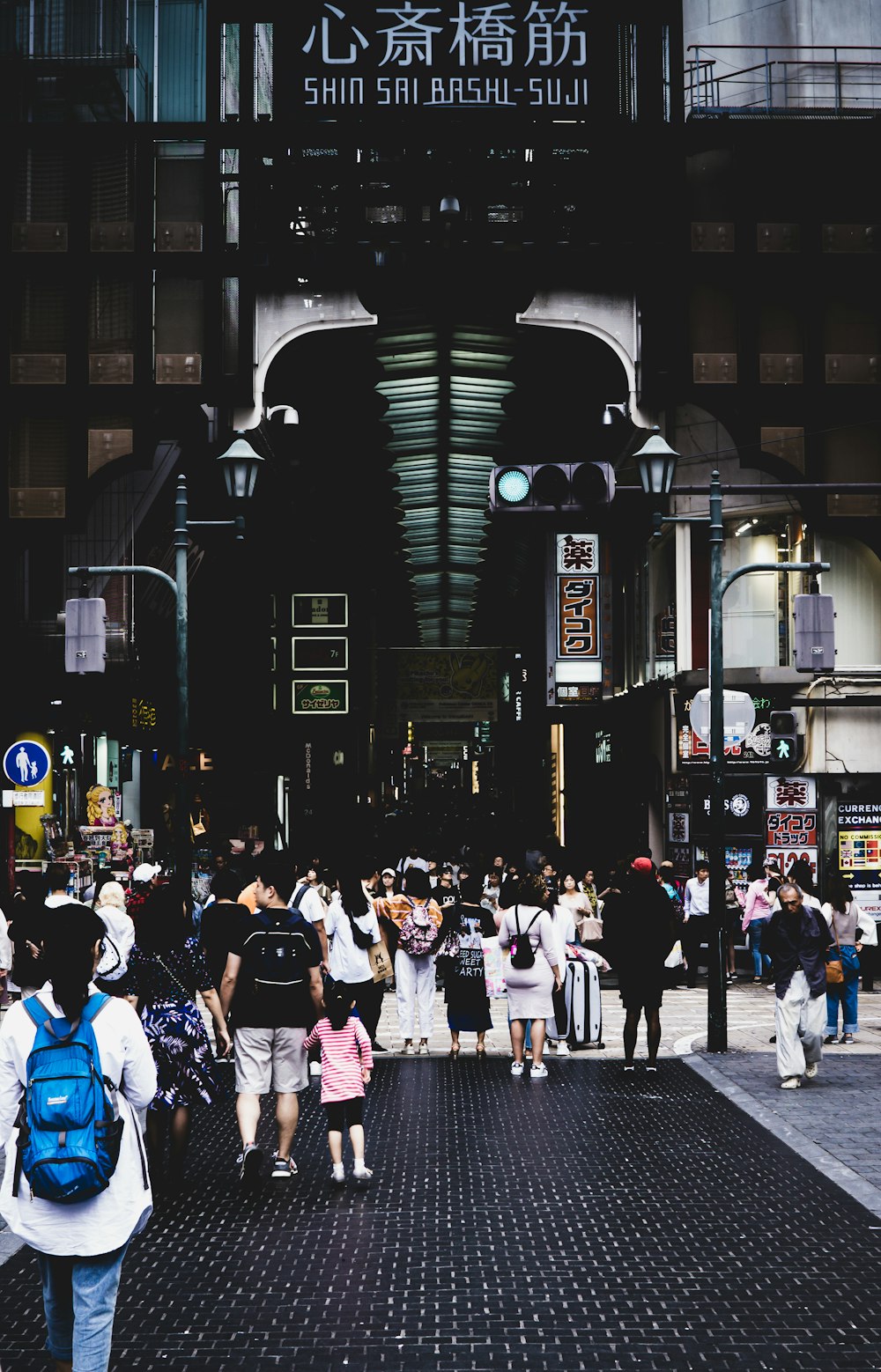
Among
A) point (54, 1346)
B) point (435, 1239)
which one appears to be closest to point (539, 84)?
point (435, 1239)

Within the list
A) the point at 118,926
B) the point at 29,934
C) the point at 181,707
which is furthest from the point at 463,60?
the point at 118,926

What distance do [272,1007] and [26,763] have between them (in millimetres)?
11214

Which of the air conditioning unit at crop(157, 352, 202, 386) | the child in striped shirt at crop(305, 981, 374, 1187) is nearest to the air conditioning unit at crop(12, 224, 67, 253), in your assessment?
the air conditioning unit at crop(157, 352, 202, 386)

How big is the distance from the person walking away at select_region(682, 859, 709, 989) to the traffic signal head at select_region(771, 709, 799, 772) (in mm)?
3259

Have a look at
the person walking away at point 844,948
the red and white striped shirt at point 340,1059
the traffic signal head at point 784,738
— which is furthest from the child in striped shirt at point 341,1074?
the traffic signal head at point 784,738

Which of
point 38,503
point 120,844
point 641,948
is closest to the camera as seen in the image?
point 641,948

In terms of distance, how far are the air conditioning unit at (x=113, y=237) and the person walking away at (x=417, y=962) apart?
47.1 ft

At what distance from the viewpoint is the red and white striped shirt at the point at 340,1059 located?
9789mm

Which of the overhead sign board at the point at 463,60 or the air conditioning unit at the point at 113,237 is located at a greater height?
the overhead sign board at the point at 463,60

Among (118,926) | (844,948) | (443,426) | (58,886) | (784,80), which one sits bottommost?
(844,948)

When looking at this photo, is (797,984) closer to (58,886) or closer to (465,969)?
(465,969)

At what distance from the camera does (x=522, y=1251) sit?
26.8 feet

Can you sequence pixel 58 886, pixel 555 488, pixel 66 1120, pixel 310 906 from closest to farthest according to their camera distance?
1. pixel 66 1120
2. pixel 555 488
3. pixel 58 886
4. pixel 310 906

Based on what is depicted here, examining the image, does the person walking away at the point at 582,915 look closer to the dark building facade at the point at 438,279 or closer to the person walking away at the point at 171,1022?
the dark building facade at the point at 438,279
